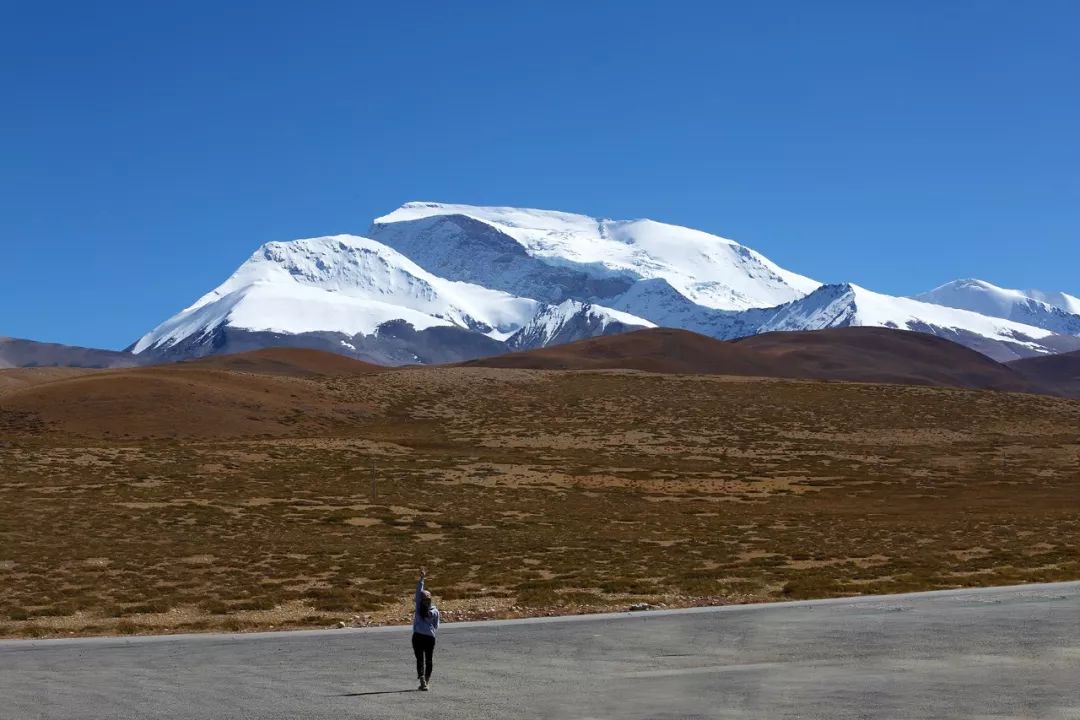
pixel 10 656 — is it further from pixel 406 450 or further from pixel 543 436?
pixel 543 436

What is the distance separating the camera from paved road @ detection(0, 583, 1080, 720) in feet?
68.1

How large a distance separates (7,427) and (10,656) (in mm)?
66981

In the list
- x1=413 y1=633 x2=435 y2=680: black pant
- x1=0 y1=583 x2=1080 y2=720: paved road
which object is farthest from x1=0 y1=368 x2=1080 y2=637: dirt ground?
x1=413 y1=633 x2=435 y2=680: black pant

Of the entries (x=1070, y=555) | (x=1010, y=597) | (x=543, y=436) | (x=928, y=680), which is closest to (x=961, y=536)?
(x=1070, y=555)

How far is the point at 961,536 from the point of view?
51.5 m

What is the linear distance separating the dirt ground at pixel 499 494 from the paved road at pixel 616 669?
4.27m

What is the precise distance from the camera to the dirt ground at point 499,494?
125ft

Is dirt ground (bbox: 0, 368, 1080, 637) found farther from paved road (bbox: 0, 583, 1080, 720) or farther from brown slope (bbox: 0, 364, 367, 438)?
paved road (bbox: 0, 583, 1080, 720)

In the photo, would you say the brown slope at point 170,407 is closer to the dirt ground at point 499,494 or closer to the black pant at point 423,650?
the dirt ground at point 499,494

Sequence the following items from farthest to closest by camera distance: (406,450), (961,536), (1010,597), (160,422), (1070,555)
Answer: (160,422)
(406,450)
(961,536)
(1070,555)
(1010,597)

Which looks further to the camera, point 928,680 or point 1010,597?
point 1010,597

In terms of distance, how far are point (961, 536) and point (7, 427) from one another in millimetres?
64623

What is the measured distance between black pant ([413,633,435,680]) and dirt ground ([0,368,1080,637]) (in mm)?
10588

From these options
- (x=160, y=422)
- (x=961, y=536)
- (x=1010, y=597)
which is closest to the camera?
(x=1010, y=597)
